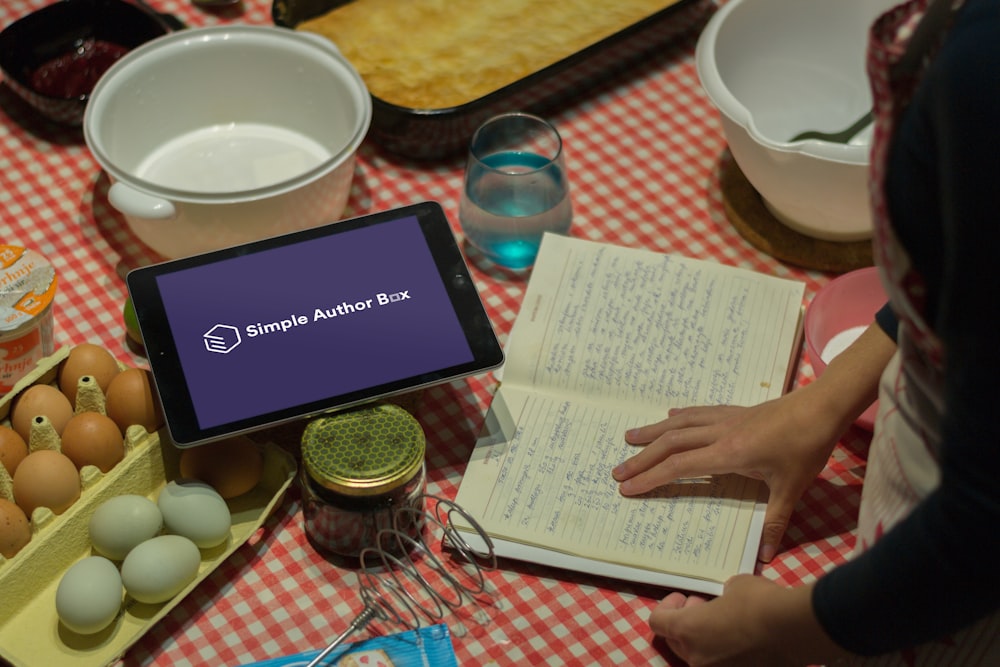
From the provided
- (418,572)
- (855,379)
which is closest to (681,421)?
(855,379)

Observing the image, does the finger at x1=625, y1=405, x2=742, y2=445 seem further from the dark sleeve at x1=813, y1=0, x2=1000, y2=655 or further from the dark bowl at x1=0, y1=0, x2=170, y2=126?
the dark bowl at x1=0, y1=0, x2=170, y2=126

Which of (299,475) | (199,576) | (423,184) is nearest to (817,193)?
(423,184)

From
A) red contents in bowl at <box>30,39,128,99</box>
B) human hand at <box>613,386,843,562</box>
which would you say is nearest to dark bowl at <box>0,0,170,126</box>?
red contents in bowl at <box>30,39,128,99</box>

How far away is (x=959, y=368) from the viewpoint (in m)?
0.55

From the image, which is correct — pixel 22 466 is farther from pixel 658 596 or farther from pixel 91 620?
pixel 658 596

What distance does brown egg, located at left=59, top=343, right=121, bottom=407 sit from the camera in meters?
0.96

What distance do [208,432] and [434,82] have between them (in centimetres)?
58

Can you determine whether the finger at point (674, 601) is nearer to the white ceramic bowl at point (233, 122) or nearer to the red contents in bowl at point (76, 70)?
the white ceramic bowl at point (233, 122)

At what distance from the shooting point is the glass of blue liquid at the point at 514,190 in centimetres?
114

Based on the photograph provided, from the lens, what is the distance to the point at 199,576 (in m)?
0.87

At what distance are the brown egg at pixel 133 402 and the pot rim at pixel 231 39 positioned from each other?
0.19m

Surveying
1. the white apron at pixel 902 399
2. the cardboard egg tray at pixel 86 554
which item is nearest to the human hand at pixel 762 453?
the white apron at pixel 902 399

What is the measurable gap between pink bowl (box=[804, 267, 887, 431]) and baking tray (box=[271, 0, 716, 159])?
0.43 meters

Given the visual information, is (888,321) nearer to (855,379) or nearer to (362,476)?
(855,379)
